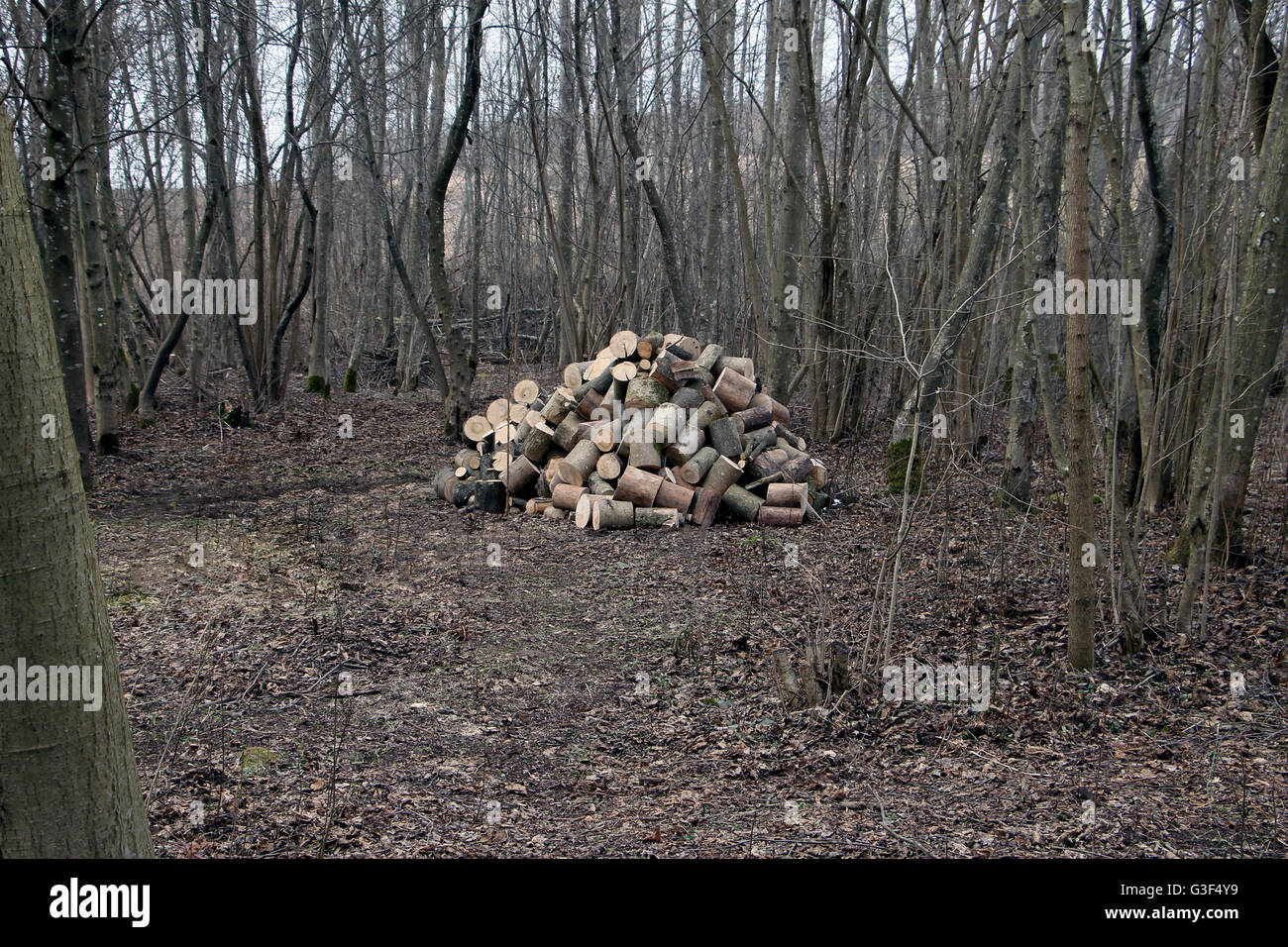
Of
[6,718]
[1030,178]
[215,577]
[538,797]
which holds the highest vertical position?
[1030,178]

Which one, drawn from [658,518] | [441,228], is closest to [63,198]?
[441,228]

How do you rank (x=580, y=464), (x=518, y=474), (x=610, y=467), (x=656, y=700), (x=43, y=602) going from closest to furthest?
(x=43, y=602) → (x=656, y=700) → (x=610, y=467) → (x=580, y=464) → (x=518, y=474)

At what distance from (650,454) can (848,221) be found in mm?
4622

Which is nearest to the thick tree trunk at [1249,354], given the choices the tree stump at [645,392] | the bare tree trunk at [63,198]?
the tree stump at [645,392]

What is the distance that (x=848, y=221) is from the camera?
10797 millimetres

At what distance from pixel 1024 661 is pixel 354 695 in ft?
11.7

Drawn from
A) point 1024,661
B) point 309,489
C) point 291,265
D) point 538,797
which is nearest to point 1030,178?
point 1024,661

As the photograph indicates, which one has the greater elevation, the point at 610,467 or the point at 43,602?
the point at 43,602

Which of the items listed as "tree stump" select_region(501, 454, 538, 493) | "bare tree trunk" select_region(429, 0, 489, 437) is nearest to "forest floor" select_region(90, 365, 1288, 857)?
"tree stump" select_region(501, 454, 538, 493)

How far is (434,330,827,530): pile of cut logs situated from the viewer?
809 centimetres

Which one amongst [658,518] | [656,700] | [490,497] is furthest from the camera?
[490,497]

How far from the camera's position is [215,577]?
20.7ft

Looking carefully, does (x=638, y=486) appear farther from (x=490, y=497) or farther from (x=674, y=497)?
(x=490, y=497)

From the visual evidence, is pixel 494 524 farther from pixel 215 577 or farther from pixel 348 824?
pixel 348 824
